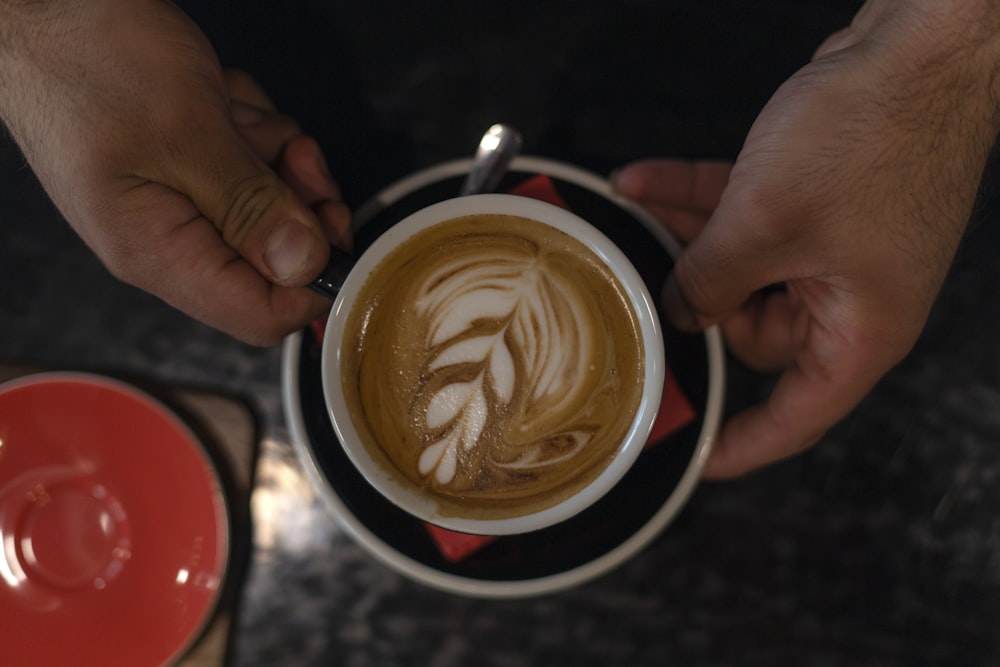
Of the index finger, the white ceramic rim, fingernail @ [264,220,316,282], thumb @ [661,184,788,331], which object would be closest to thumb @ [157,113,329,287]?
fingernail @ [264,220,316,282]

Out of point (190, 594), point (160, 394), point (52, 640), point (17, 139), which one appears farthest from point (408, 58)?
point (52, 640)

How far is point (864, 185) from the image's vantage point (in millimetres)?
791

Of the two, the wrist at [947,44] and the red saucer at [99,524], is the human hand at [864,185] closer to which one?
the wrist at [947,44]

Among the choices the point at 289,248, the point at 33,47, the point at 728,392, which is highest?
the point at 33,47

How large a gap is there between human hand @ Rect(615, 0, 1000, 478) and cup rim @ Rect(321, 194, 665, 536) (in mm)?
123

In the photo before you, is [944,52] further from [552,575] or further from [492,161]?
[552,575]

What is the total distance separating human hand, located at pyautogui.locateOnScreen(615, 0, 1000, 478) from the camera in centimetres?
78

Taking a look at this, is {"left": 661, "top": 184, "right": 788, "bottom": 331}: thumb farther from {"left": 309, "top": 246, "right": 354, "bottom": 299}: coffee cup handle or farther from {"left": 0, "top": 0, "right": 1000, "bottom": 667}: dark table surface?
{"left": 309, "top": 246, "right": 354, "bottom": 299}: coffee cup handle

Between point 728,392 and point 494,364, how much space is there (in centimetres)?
45

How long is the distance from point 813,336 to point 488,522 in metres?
0.50

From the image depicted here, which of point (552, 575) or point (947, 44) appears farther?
point (552, 575)

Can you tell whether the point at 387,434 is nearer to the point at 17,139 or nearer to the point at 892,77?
the point at 17,139

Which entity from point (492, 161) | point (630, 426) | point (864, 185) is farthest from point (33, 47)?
point (864, 185)

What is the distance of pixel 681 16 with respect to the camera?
110cm
